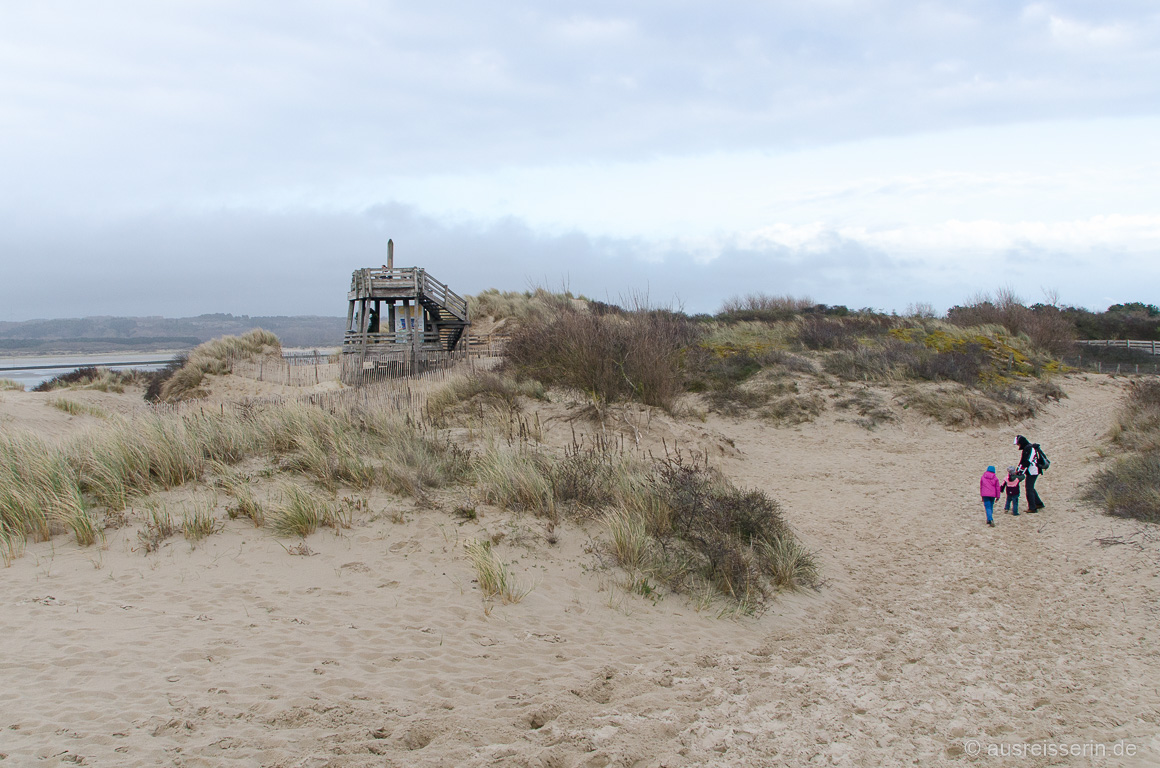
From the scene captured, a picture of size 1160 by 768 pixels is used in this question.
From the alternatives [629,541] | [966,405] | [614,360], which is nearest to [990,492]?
[629,541]

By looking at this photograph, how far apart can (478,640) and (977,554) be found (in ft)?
21.1

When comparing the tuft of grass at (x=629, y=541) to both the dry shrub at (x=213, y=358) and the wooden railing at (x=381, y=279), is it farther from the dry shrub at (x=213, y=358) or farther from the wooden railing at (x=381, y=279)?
the dry shrub at (x=213, y=358)

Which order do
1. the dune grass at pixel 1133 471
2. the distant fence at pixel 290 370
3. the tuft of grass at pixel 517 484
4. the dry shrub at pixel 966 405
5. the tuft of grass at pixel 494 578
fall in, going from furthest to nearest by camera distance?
the distant fence at pixel 290 370 < the dry shrub at pixel 966 405 < the dune grass at pixel 1133 471 < the tuft of grass at pixel 517 484 < the tuft of grass at pixel 494 578

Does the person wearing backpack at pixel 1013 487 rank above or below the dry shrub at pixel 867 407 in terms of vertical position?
below

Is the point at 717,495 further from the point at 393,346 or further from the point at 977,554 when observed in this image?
the point at 393,346

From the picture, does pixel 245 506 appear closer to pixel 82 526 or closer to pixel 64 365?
pixel 82 526

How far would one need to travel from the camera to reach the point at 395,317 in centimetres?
2611

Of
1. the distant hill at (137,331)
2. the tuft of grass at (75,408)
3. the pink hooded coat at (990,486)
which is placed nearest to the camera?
the pink hooded coat at (990,486)

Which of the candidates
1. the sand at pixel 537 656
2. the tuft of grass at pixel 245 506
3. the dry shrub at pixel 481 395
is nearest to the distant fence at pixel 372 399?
the dry shrub at pixel 481 395

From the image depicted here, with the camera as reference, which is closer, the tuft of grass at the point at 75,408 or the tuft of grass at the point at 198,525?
the tuft of grass at the point at 198,525

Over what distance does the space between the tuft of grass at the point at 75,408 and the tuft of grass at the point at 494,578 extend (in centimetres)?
2180

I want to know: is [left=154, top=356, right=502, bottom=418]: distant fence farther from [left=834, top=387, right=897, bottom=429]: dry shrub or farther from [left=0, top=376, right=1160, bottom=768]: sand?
[left=834, top=387, right=897, bottom=429]: dry shrub

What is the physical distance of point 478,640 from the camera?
4898 mm

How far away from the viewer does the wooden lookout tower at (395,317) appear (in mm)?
22656
